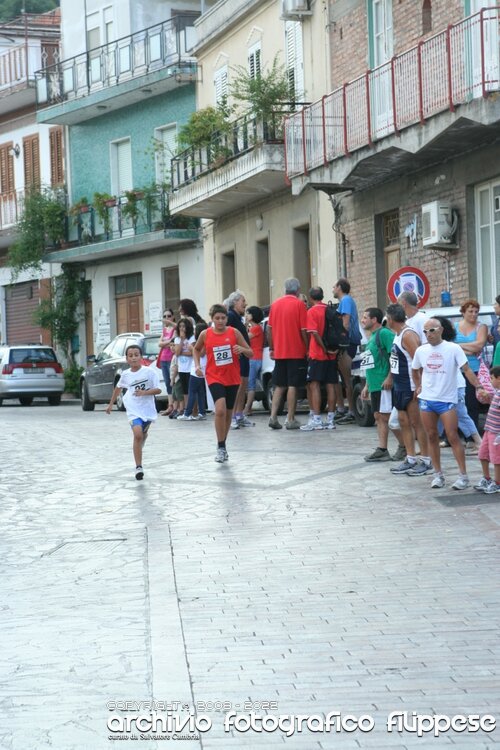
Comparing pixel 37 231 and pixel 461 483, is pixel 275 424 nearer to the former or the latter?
pixel 461 483

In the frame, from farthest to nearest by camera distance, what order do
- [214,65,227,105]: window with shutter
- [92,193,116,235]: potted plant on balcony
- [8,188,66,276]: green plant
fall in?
[8,188,66,276]: green plant → [92,193,116,235]: potted plant on balcony → [214,65,227,105]: window with shutter

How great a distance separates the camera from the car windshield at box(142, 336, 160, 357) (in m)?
27.4

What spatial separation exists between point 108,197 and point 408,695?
3590 centimetres

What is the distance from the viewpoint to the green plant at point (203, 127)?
33.3 m

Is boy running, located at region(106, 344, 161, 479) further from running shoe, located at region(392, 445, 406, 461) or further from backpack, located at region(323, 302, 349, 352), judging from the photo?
backpack, located at region(323, 302, 349, 352)

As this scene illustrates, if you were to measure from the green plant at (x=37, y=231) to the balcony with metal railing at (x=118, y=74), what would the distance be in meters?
2.60

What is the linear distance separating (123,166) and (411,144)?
68.2 ft

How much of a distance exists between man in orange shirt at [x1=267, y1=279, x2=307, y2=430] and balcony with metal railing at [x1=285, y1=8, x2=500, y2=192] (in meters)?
3.96

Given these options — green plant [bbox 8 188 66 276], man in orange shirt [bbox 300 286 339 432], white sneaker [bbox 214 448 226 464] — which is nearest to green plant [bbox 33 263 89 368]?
green plant [bbox 8 188 66 276]

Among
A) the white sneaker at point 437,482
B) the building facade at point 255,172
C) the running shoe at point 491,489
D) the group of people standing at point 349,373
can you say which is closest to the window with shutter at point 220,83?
the building facade at point 255,172

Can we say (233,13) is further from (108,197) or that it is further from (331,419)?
(331,419)

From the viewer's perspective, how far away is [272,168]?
96.4ft

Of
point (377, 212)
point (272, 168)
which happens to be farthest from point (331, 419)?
point (272, 168)

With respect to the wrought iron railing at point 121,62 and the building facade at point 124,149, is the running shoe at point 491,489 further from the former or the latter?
the wrought iron railing at point 121,62
